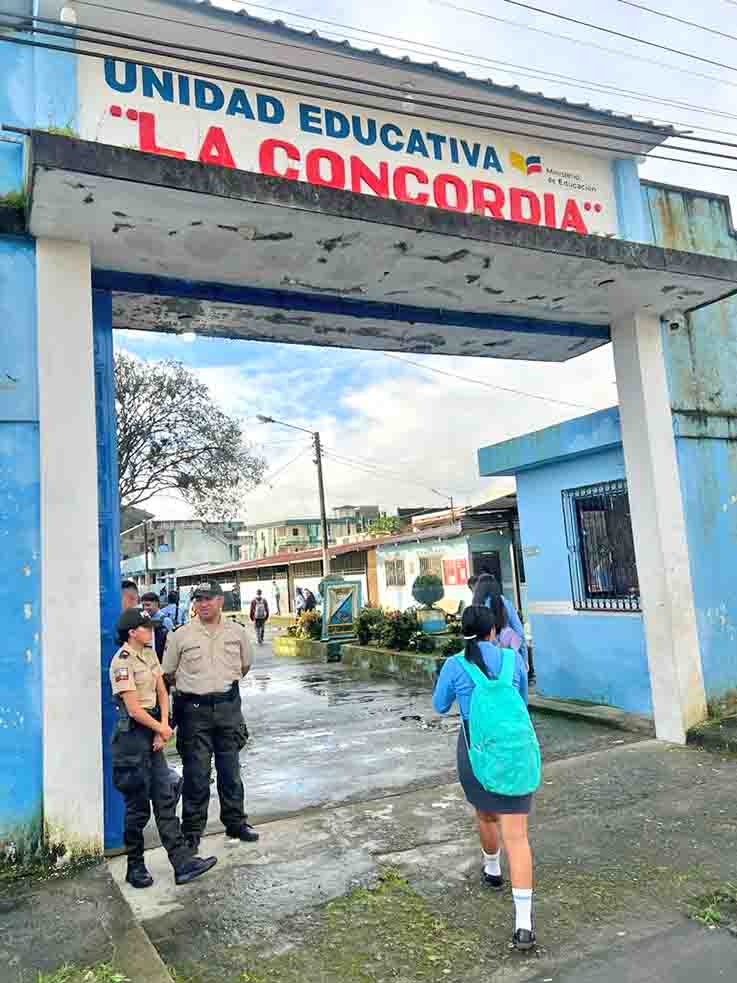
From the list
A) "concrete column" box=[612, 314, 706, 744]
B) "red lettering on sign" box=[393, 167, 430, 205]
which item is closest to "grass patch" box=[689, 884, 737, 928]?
"concrete column" box=[612, 314, 706, 744]

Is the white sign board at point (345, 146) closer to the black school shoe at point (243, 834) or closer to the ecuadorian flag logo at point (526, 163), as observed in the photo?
the ecuadorian flag logo at point (526, 163)

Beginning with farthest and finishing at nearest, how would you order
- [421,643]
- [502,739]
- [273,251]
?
1. [421,643]
2. [273,251]
3. [502,739]

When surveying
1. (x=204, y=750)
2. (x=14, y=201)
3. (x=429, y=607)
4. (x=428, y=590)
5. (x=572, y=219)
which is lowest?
(x=204, y=750)

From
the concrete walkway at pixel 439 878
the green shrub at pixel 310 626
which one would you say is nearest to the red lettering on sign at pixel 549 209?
the concrete walkway at pixel 439 878

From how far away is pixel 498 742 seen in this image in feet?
11.0

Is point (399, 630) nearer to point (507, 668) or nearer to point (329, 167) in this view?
point (329, 167)

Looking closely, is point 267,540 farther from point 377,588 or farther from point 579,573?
point 579,573

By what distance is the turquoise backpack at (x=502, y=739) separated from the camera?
131 inches

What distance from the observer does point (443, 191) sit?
6199 millimetres

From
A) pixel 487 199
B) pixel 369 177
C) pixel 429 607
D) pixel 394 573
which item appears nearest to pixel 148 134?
pixel 369 177

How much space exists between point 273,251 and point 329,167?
1101 mm

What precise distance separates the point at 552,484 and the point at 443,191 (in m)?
4.04

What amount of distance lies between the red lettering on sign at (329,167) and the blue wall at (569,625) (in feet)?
13.7

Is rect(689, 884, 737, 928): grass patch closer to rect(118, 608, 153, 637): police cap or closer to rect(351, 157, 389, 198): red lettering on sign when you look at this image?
rect(118, 608, 153, 637): police cap
